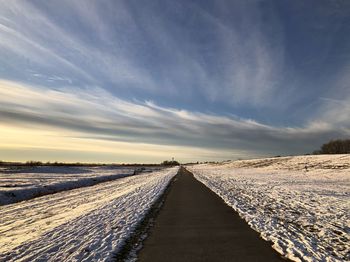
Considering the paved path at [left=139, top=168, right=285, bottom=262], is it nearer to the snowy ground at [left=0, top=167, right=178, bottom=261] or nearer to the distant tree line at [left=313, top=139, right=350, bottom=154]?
the snowy ground at [left=0, top=167, right=178, bottom=261]

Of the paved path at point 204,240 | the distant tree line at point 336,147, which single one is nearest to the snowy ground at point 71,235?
the paved path at point 204,240

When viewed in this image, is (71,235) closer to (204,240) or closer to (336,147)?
(204,240)

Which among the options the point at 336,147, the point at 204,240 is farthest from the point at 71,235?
the point at 336,147

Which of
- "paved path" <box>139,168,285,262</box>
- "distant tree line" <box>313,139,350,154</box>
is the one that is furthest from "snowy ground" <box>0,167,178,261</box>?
"distant tree line" <box>313,139,350,154</box>

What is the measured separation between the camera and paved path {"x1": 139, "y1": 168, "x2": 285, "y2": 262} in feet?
24.8

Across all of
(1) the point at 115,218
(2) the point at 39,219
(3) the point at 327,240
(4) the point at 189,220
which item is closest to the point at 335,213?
(3) the point at 327,240

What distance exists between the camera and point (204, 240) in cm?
919

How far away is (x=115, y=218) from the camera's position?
1296 cm

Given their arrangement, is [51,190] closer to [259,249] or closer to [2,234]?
[2,234]

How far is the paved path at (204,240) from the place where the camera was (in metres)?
7.56

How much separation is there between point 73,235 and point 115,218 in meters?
3.02

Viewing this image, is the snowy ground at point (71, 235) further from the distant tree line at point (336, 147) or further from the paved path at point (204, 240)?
the distant tree line at point (336, 147)

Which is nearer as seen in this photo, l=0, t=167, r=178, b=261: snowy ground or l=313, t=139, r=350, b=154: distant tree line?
l=0, t=167, r=178, b=261: snowy ground

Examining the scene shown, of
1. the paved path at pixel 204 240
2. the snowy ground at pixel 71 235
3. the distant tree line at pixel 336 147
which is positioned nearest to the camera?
the paved path at pixel 204 240
